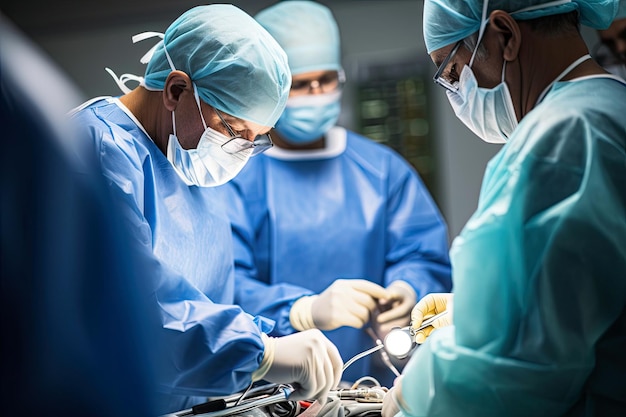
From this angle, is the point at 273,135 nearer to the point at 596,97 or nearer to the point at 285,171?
the point at 285,171

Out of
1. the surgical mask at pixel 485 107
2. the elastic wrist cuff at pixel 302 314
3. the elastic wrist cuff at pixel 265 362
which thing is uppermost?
the surgical mask at pixel 485 107

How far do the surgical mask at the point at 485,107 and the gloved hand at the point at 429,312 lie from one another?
0.41 metres

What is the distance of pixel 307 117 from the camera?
2482 millimetres

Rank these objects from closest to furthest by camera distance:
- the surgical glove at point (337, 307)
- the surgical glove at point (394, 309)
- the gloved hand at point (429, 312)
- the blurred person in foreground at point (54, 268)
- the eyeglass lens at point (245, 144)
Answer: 1. the blurred person in foreground at point (54, 268)
2. the gloved hand at point (429, 312)
3. the eyeglass lens at point (245, 144)
4. the surgical glove at point (337, 307)
5. the surgical glove at point (394, 309)

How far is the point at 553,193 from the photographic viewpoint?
1.13m

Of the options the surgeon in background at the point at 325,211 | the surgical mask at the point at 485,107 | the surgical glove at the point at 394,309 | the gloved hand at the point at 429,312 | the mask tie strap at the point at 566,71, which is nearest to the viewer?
the mask tie strap at the point at 566,71

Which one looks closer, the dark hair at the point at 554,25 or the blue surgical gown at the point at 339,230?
the dark hair at the point at 554,25

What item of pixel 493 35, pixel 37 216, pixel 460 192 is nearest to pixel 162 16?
pixel 460 192

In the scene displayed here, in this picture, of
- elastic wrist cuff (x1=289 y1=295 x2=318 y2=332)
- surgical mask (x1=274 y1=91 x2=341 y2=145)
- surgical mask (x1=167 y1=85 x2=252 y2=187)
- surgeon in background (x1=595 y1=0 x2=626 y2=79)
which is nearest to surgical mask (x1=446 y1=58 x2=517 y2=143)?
surgical mask (x1=167 y1=85 x2=252 y2=187)

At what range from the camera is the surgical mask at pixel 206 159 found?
1753mm

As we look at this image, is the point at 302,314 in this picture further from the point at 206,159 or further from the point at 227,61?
the point at 227,61

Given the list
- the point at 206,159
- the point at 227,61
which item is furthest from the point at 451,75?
the point at 206,159

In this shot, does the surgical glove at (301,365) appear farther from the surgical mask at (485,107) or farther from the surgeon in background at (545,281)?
the surgical mask at (485,107)

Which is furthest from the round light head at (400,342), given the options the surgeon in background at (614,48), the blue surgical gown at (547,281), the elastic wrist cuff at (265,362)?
the surgeon in background at (614,48)
